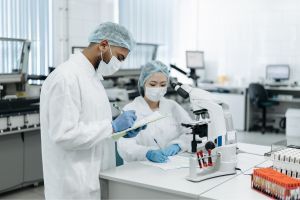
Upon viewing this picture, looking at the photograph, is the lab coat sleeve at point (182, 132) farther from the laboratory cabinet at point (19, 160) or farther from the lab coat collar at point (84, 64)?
the laboratory cabinet at point (19, 160)

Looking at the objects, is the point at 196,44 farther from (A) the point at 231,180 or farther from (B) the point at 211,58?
(A) the point at 231,180

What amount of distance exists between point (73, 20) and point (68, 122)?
140 inches

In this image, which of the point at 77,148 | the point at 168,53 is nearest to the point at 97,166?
the point at 77,148

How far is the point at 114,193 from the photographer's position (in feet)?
6.23

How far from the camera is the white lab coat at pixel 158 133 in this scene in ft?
7.58

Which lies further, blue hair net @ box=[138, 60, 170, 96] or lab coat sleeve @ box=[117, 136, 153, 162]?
blue hair net @ box=[138, 60, 170, 96]

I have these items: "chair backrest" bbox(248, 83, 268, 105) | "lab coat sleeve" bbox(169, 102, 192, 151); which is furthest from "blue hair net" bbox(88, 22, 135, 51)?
"chair backrest" bbox(248, 83, 268, 105)

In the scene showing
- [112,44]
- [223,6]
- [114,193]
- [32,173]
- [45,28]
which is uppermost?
[223,6]

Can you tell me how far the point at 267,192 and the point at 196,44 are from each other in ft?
20.0

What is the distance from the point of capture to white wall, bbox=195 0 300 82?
6.53 metres

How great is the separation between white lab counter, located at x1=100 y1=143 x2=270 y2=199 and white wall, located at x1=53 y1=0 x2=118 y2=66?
9.84 ft

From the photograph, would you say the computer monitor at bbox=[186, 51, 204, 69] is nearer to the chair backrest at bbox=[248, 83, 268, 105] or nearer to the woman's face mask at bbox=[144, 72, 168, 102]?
the chair backrest at bbox=[248, 83, 268, 105]

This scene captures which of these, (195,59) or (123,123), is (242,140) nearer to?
(195,59)

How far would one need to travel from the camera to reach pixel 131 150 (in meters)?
2.29
